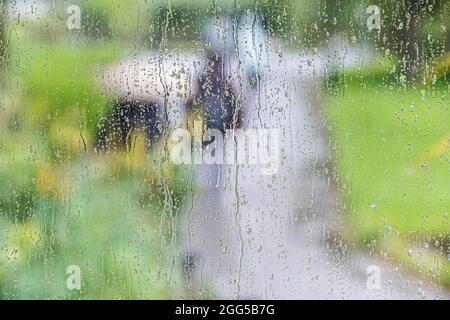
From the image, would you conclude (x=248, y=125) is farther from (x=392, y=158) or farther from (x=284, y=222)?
(x=392, y=158)

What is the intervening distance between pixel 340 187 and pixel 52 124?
2.63 feet

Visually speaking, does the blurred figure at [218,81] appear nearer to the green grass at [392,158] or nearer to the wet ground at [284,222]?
the wet ground at [284,222]

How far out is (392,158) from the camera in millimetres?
1340

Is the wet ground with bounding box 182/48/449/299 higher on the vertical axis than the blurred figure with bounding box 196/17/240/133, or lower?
lower

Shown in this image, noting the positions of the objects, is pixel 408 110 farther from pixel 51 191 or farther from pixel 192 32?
pixel 51 191

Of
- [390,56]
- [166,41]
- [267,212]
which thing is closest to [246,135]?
[267,212]

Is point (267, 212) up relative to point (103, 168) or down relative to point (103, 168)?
down

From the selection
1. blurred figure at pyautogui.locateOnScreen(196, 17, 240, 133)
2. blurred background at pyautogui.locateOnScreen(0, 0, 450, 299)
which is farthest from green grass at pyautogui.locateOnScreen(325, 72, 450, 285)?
blurred figure at pyautogui.locateOnScreen(196, 17, 240, 133)

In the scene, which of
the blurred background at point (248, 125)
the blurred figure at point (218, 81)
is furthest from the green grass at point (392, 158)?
A: the blurred figure at point (218, 81)

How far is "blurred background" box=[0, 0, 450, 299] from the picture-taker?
1337 millimetres

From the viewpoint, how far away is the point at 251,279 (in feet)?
4.60

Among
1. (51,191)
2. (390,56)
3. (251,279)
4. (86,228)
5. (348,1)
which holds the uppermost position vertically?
(348,1)

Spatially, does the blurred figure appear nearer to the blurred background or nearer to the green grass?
the blurred background

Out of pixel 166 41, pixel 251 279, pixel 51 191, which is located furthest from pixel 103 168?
pixel 251 279
